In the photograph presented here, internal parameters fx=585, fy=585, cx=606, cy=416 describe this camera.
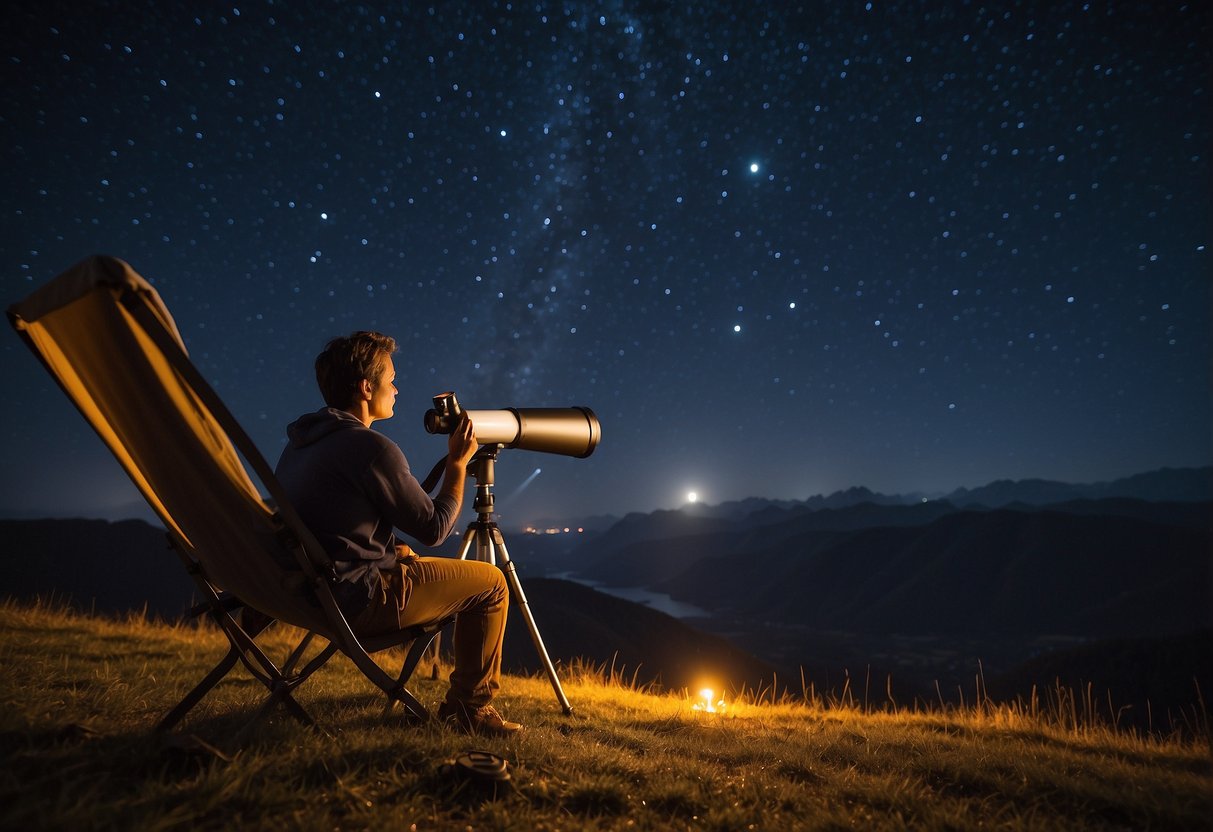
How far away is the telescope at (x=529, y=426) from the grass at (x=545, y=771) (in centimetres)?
119

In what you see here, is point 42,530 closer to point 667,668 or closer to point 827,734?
point 667,668

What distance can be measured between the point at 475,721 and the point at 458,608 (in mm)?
472

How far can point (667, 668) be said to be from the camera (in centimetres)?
6300

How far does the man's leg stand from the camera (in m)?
2.23

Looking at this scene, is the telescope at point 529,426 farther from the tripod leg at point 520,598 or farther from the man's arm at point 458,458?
the tripod leg at point 520,598

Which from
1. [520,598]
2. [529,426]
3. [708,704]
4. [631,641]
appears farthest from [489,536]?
[631,641]

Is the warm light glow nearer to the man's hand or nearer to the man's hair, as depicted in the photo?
the man's hand

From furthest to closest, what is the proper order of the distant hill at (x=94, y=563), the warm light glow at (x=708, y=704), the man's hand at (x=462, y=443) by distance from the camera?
the distant hill at (x=94, y=563) → the warm light glow at (x=708, y=704) → the man's hand at (x=462, y=443)

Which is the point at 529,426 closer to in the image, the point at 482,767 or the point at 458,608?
the point at 458,608

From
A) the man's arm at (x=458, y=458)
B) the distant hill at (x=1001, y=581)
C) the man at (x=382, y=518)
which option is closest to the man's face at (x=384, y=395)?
the man at (x=382, y=518)

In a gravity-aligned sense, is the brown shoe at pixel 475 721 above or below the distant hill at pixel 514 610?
above

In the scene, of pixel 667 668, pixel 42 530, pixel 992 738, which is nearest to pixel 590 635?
pixel 667 668

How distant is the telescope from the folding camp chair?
0.78 m

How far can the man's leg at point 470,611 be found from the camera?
223 centimetres
